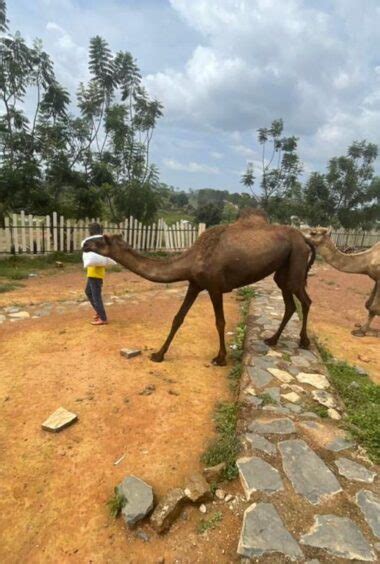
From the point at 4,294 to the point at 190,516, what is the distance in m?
6.55

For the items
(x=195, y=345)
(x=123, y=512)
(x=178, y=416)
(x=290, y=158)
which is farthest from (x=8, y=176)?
(x=290, y=158)

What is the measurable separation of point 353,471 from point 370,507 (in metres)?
0.35

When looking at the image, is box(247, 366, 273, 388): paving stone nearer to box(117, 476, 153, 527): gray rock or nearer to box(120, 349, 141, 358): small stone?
box(120, 349, 141, 358): small stone

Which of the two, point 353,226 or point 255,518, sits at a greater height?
point 353,226

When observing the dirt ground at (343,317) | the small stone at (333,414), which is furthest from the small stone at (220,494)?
the dirt ground at (343,317)

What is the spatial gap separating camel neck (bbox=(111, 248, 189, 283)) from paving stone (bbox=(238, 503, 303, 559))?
2826 mm

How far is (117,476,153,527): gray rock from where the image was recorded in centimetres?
243

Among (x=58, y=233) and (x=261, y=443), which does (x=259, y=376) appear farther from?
(x=58, y=233)

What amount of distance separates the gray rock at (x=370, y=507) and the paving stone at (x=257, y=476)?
1.76 feet

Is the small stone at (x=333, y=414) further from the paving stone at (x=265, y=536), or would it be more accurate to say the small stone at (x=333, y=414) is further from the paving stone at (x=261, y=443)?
the paving stone at (x=265, y=536)

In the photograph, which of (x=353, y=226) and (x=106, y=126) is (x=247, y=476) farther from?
(x=353, y=226)

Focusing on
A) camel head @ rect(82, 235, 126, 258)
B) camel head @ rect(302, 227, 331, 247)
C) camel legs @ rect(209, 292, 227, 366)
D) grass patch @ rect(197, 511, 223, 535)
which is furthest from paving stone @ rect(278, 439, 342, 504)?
camel head @ rect(302, 227, 331, 247)

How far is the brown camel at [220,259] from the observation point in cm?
459

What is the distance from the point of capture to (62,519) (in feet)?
8.20
